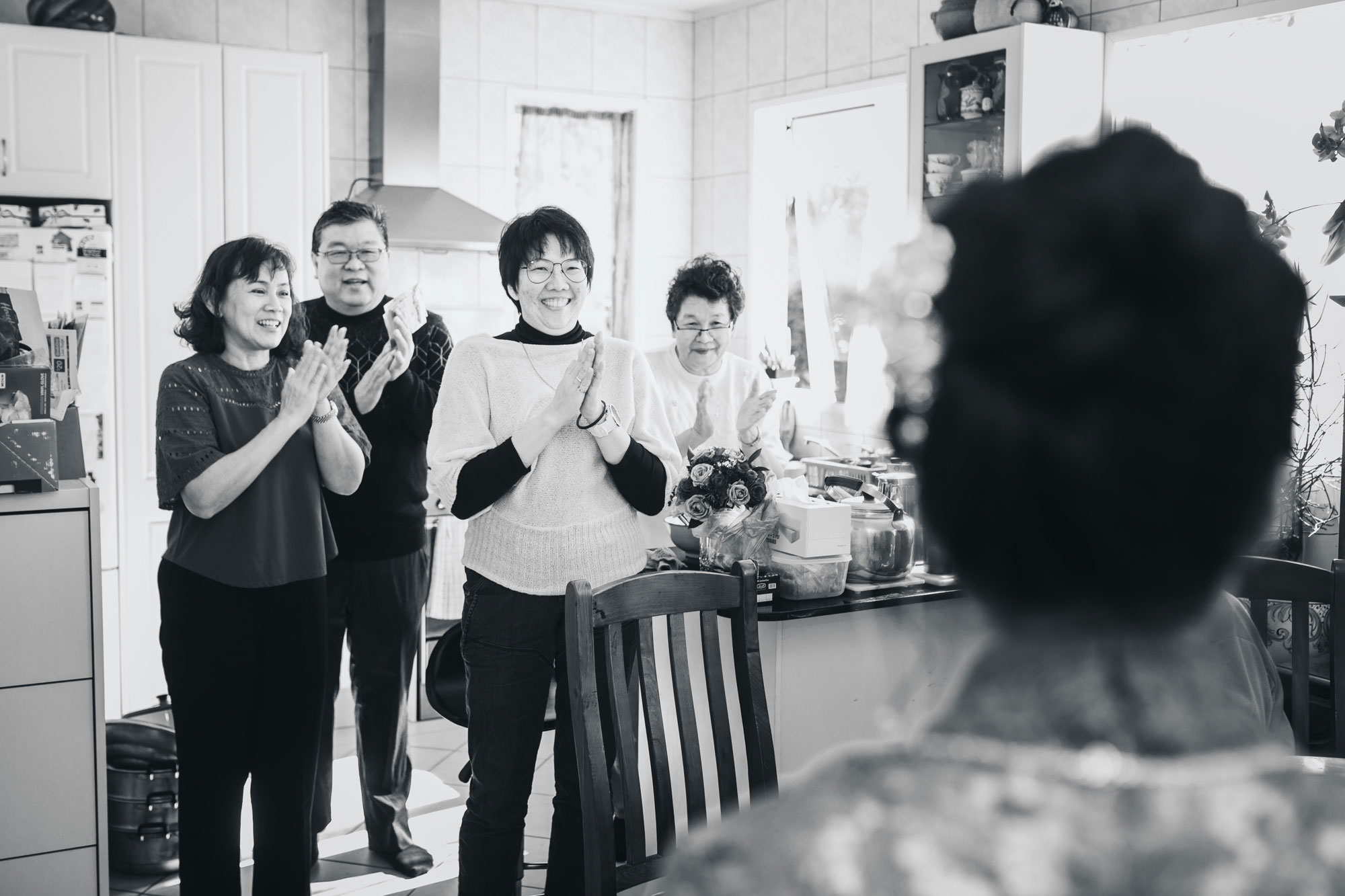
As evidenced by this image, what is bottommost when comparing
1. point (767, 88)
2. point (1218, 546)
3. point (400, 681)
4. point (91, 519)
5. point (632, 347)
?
point (400, 681)

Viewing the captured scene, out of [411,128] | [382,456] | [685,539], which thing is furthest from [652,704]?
[411,128]

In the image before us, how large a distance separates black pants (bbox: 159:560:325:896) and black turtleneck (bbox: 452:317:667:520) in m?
0.40

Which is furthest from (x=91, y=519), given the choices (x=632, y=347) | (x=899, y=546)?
(x=899, y=546)

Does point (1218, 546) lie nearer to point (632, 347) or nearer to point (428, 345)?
point (632, 347)

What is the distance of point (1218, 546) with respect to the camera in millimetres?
596

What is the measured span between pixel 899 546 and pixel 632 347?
0.75 meters

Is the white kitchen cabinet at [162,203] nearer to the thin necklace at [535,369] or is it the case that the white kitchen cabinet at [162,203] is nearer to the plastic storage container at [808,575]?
the thin necklace at [535,369]

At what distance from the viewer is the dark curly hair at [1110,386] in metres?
0.56

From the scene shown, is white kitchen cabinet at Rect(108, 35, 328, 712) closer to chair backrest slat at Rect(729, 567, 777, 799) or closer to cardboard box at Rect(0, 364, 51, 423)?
cardboard box at Rect(0, 364, 51, 423)

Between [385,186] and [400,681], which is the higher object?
[385,186]

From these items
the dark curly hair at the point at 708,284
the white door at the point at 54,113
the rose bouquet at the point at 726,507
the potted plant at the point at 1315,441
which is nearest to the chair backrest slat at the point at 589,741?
the rose bouquet at the point at 726,507

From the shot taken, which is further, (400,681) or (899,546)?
(400,681)

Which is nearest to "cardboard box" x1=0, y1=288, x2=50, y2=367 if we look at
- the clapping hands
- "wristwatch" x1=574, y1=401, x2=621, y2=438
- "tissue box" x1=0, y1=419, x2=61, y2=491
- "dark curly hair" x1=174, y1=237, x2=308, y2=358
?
"tissue box" x1=0, y1=419, x2=61, y2=491

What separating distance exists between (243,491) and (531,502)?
0.54 meters
